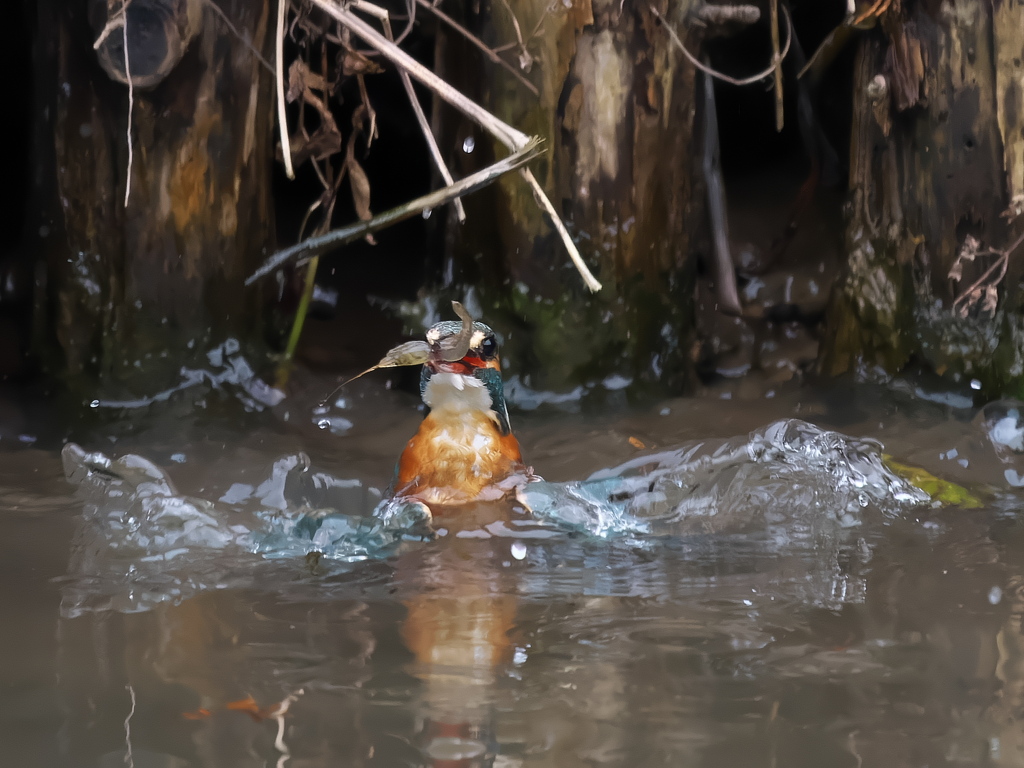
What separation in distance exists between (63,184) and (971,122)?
128 inches

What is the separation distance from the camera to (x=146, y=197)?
3.88 metres

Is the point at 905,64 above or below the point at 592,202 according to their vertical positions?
above

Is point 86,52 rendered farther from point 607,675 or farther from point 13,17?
point 607,675

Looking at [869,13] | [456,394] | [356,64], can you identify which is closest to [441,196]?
[456,394]

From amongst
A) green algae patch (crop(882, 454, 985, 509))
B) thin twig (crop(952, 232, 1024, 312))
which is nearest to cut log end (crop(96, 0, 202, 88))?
green algae patch (crop(882, 454, 985, 509))

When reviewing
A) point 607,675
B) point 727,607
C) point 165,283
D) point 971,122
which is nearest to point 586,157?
point 971,122

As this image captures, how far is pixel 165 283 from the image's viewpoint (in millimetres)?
3932

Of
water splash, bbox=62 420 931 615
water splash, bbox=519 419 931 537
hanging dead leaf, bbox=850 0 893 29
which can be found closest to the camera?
water splash, bbox=62 420 931 615

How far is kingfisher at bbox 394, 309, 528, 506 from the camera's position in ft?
9.56

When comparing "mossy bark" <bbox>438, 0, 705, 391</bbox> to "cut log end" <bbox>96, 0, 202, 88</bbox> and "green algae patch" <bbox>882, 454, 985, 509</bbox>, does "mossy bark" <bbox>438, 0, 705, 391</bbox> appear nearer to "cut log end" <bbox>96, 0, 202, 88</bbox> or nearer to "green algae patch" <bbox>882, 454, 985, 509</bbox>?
"cut log end" <bbox>96, 0, 202, 88</bbox>

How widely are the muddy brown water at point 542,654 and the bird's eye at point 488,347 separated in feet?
1.61

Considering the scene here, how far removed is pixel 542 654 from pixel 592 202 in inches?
92.8

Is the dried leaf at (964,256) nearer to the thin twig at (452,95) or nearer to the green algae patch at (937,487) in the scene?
the green algae patch at (937,487)

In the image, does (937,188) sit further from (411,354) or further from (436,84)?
(411,354)
